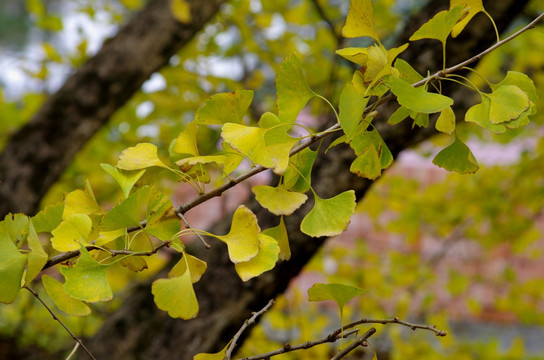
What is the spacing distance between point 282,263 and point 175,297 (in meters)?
0.65

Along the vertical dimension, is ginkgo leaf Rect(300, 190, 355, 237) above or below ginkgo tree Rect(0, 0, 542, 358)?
below

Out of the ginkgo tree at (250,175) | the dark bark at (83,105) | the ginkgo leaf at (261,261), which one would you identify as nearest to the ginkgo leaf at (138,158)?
the ginkgo tree at (250,175)

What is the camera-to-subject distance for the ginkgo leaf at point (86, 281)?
1.15ft

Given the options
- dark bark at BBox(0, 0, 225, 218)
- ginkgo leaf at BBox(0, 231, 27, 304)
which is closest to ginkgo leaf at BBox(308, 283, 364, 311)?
ginkgo leaf at BBox(0, 231, 27, 304)

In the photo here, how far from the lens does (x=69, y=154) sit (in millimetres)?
1442

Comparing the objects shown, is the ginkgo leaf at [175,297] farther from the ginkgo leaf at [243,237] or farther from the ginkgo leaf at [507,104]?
the ginkgo leaf at [507,104]

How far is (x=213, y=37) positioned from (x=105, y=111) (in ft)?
2.18

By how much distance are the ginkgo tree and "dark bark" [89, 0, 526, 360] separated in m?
0.49

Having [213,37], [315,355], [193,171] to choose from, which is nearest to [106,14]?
[213,37]

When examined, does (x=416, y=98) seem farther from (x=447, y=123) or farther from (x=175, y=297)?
(x=175, y=297)

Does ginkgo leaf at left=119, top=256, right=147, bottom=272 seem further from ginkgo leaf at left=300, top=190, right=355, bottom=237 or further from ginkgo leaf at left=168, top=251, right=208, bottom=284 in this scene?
ginkgo leaf at left=300, top=190, right=355, bottom=237

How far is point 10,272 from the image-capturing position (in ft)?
1.16

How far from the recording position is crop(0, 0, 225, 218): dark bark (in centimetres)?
140

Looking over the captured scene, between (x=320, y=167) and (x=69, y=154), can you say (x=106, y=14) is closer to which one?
(x=69, y=154)
